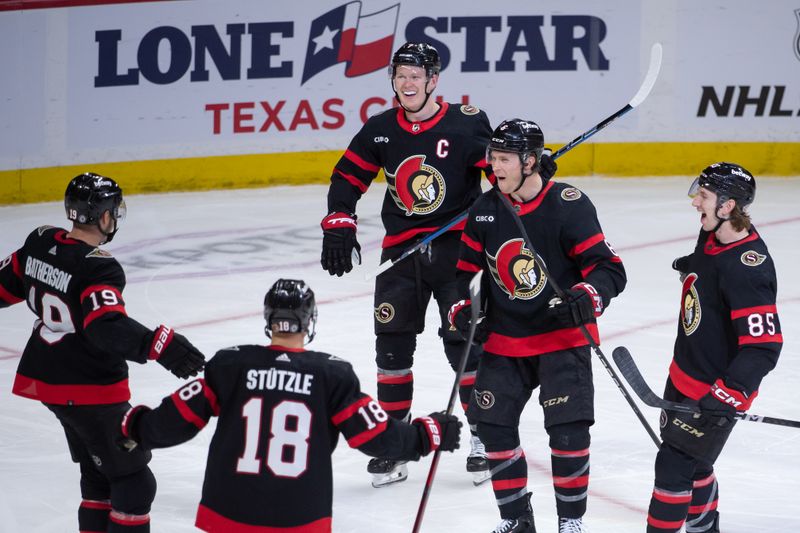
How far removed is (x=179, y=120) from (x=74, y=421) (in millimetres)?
5742

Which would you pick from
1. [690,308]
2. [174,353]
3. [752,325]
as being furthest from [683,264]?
[174,353]

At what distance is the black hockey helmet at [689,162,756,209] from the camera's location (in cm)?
373

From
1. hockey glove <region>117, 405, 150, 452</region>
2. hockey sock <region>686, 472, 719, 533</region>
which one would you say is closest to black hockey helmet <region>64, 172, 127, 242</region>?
hockey glove <region>117, 405, 150, 452</region>

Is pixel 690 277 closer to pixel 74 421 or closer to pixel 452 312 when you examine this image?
pixel 452 312

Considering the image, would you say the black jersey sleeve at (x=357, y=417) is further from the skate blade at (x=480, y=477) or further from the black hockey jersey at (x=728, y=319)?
the skate blade at (x=480, y=477)

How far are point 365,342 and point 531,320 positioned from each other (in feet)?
8.01

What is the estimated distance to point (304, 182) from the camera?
31.1 feet

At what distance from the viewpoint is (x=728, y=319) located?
12.2ft

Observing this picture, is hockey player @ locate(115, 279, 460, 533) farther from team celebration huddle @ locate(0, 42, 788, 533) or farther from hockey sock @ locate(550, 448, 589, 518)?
hockey sock @ locate(550, 448, 589, 518)

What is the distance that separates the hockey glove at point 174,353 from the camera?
3533 millimetres

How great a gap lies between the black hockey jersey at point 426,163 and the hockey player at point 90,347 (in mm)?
1367

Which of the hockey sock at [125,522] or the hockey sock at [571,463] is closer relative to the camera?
the hockey sock at [125,522]

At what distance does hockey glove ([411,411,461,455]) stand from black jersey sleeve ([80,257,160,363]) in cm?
79

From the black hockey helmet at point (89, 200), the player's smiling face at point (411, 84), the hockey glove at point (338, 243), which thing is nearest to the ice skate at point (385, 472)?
the hockey glove at point (338, 243)
